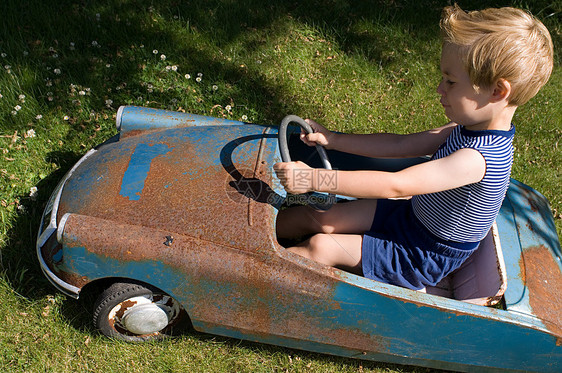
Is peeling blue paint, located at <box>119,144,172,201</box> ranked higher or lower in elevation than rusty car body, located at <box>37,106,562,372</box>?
higher

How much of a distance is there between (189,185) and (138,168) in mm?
301

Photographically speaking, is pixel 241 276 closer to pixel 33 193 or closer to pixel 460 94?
pixel 460 94

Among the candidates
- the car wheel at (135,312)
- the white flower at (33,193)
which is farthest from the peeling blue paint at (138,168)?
the white flower at (33,193)

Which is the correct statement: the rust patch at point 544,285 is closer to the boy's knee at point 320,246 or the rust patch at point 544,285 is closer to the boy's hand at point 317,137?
the boy's knee at point 320,246

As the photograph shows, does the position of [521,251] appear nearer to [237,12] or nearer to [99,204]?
[99,204]

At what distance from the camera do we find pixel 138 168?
2.49 meters

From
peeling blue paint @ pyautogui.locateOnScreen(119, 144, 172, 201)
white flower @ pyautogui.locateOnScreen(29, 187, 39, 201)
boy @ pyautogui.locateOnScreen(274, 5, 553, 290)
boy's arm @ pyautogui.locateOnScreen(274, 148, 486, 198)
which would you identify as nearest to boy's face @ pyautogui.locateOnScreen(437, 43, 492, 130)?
boy @ pyautogui.locateOnScreen(274, 5, 553, 290)

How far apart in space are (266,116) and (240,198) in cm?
178

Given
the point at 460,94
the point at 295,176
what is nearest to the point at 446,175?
the point at 460,94

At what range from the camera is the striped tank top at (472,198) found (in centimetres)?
217

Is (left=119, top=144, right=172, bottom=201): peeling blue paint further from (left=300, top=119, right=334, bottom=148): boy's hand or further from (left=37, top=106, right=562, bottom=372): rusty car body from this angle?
(left=300, top=119, right=334, bottom=148): boy's hand

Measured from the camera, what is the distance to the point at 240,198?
2316 millimetres

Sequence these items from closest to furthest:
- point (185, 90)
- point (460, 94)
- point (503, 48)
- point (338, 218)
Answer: point (503, 48)
point (460, 94)
point (338, 218)
point (185, 90)

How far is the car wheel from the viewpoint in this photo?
2.33 metres
